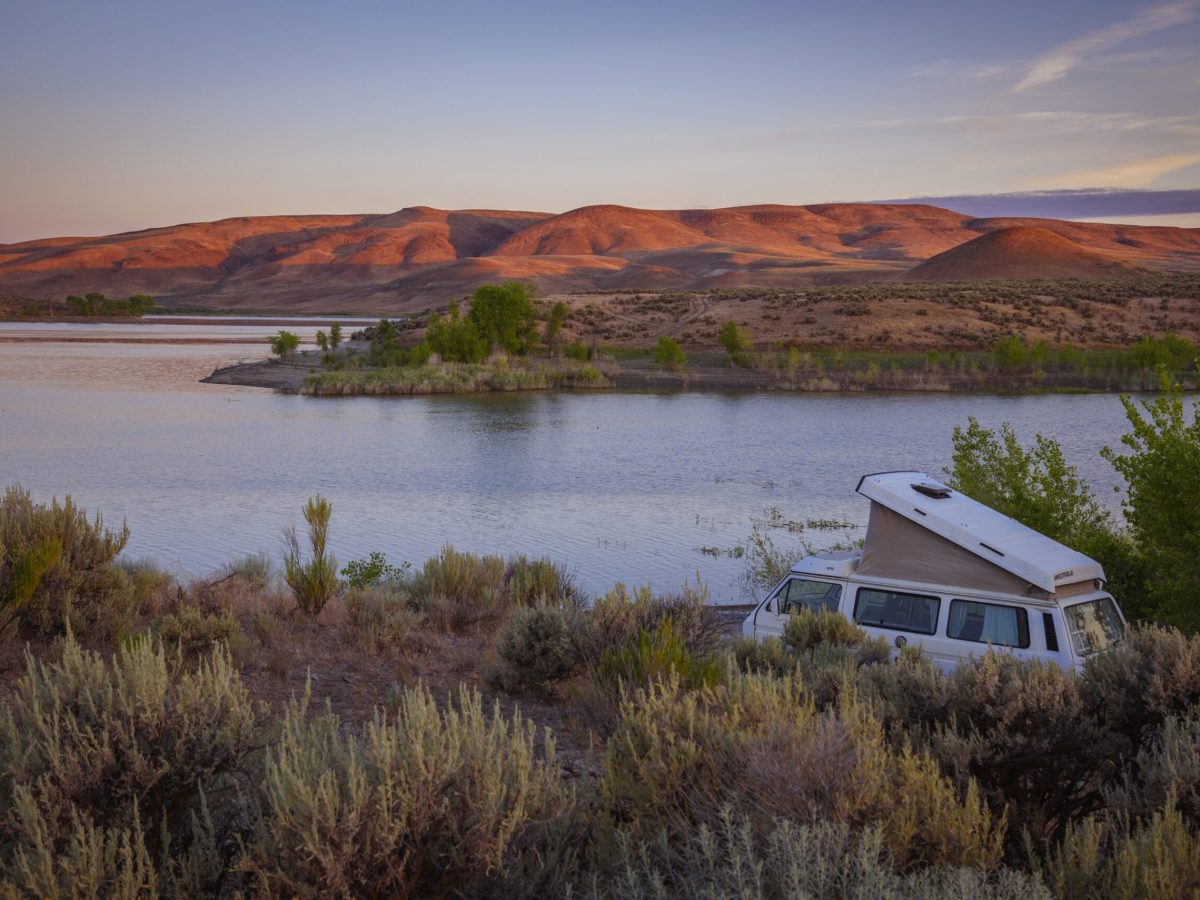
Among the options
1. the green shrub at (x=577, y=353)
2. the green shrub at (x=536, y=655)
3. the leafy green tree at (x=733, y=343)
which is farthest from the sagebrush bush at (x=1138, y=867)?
the green shrub at (x=577, y=353)

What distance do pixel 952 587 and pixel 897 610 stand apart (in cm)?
57

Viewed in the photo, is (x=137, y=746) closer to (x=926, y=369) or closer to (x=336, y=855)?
(x=336, y=855)

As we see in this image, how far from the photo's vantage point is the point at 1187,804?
414cm

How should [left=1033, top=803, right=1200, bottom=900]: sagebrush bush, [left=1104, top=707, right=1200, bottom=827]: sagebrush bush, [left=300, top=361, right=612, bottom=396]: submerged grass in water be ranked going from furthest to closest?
1. [left=300, top=361, right=612, bottom=396]: submerged grass in water
2. [left=1104, top=707, right=1200, bottom=827]: sagebrush bush
3. [left=1033, top=803, right=1200, bottom=900]: sagebrush bush

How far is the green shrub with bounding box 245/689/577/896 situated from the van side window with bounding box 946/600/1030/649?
5282 millimetres

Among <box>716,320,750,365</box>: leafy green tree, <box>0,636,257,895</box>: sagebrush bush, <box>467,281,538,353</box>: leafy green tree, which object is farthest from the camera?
<box>716,320,750,365</box>: leafy green tree

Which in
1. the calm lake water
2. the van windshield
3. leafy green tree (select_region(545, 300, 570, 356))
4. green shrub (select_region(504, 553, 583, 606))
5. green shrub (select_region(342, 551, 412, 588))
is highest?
leafy green tree (select_region(545, 300, 570, 356))

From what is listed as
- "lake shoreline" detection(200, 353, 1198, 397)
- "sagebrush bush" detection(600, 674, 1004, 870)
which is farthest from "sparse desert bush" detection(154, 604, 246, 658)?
"lake shoreline" detection(200, 353, 1198, 397)

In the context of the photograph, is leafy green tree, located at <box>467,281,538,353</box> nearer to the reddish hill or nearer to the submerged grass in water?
the submerged grass in water

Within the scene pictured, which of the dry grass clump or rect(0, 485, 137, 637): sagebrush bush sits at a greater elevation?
rect(0, 485, 137, 637): sagebrush bush

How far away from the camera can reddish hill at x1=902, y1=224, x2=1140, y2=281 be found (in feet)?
412

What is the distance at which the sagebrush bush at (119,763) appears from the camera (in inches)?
144

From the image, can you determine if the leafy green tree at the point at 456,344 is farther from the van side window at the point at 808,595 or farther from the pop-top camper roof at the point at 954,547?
the pop-top camper roof at the point at 954,547

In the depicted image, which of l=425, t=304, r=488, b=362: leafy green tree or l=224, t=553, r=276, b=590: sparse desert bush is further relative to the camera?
l=425, t=304, r=488, b=362: leafy green tree
